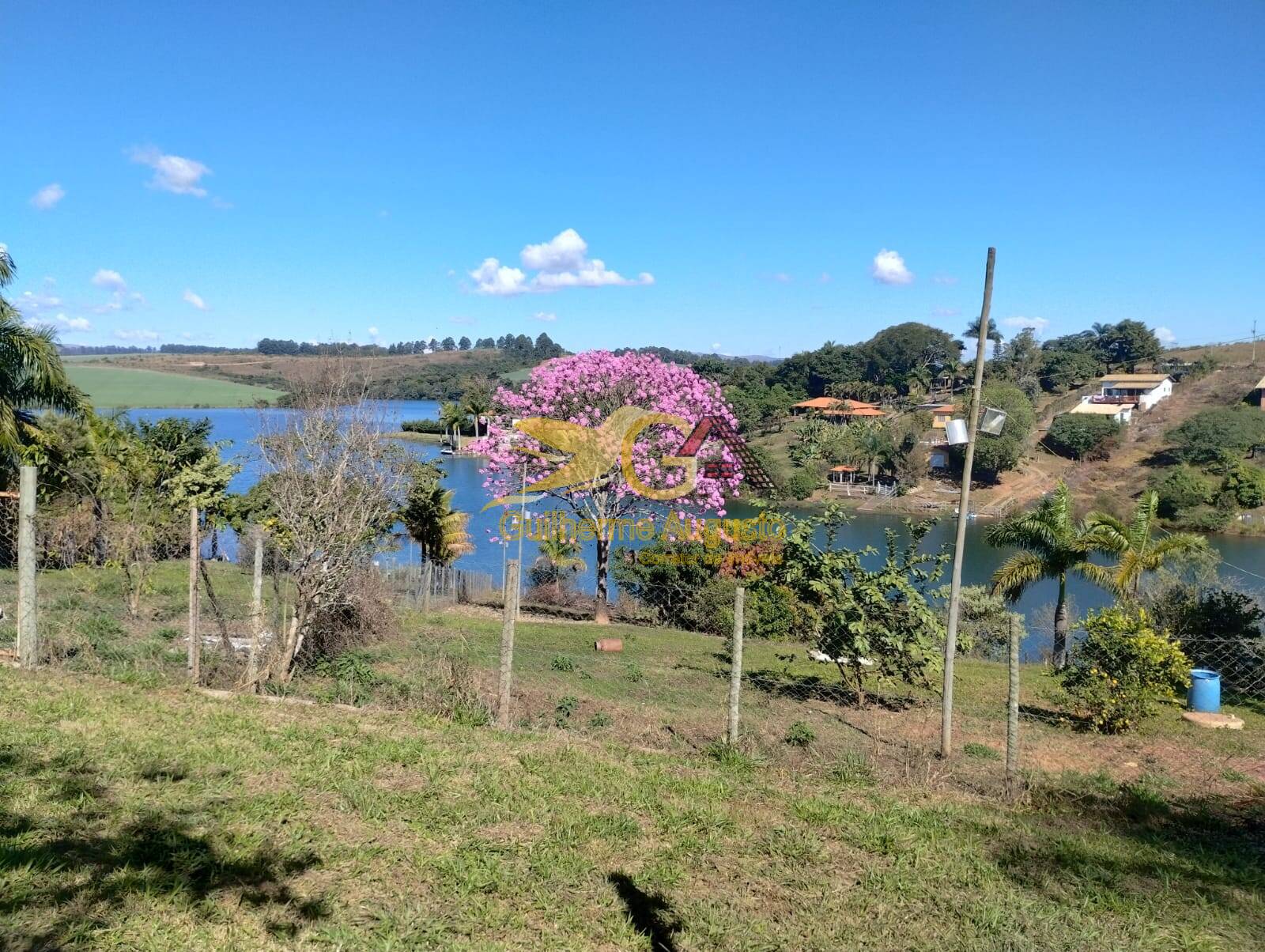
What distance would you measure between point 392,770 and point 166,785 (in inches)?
46.9

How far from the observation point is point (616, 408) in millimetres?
15359

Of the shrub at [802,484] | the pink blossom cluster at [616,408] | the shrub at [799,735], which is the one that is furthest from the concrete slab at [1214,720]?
the shrub at [802,484]

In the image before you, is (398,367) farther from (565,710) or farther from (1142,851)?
(1142,851)

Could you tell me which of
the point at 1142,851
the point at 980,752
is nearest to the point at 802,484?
the point at 980,752

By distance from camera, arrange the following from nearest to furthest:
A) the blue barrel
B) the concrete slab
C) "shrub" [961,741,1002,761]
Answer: "shrub" [961,741,1002,761]
the concrete slab
the blue barrel

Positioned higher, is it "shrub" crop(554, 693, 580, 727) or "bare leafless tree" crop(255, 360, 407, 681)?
"bare leafless tree" crop(255, 360, 407, 681)

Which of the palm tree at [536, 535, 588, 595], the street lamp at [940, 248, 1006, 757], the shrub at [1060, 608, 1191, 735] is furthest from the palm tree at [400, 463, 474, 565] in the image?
the shrub at [1060, 608, 1191, 735]

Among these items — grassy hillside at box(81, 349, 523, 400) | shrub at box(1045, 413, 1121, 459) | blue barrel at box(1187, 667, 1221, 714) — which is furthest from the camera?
grassy hillside at box(81, 349, 523, 400)

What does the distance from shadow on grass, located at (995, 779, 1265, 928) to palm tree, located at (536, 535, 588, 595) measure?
12.4m

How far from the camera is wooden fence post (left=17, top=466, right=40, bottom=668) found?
6430 mm

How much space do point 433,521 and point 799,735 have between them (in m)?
12.1

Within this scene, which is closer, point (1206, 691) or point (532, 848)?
point (532, 848)

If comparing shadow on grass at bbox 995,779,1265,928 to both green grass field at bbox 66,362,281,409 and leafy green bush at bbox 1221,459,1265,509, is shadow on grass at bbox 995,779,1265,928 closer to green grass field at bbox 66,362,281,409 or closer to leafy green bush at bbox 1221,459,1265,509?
green grass field at bbox 66,362,281,409

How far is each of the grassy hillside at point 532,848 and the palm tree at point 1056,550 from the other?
32.5 feet
